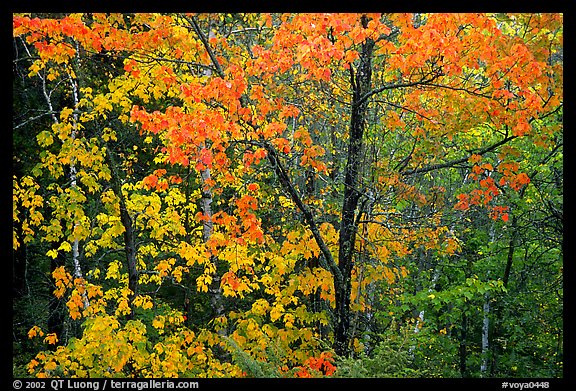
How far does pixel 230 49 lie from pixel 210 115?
298cm

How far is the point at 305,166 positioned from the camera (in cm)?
633

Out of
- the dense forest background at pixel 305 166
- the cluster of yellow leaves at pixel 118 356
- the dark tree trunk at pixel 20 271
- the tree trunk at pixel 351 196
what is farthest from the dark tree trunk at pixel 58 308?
the tree trunk at pixel 351 196

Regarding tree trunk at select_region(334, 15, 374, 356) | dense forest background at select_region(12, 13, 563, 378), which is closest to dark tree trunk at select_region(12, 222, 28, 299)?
dense forest background at select_region(12, 13, 563, 378)

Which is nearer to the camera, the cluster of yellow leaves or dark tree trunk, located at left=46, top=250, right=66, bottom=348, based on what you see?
the cluster of yellow leaves

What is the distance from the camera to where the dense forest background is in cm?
511

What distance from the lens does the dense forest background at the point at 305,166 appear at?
201 inches

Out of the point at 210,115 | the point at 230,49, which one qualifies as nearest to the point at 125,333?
the point at 210,115

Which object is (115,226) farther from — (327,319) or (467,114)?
(467,114)

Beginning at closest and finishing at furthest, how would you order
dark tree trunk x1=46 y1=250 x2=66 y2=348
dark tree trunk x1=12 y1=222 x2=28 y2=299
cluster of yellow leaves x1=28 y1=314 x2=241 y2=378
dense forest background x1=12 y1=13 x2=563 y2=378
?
1. dense forest background x1=12 y1=13 x2=563 y2=378
2. cluster of yellow leaves x1=28 y1=314 x2=241 y2=378
3. dark tree trunk x1=46 y1=250 x2=66 y2=348
4. dark tree trunk x1=12 y1=222 x2=28 y2=299

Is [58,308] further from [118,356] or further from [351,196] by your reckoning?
[351,196]

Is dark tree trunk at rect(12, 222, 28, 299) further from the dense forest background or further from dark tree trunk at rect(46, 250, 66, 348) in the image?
dark tree trunk at rect(46, 250, 66, 348)

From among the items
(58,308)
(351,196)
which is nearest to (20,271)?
(58,308)

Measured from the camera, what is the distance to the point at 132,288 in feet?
25.3

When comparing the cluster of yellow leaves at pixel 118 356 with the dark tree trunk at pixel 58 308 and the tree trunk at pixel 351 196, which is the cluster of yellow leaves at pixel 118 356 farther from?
the tree trunk at pixel 351 196
